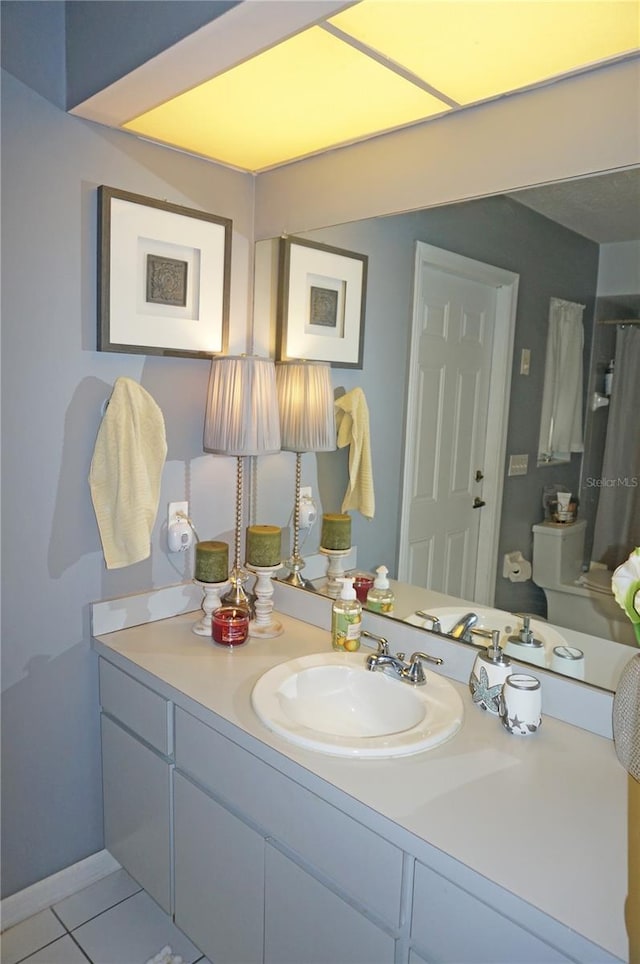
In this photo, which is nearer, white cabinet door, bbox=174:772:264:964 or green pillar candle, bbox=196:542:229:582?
white cabinet door, bbox=174:772:264:964

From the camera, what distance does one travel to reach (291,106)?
5.21ft

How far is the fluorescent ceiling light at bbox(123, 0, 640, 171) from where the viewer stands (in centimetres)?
118

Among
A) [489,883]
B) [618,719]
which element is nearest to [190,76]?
[618,719]

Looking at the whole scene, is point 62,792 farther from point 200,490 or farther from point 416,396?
point 416,396

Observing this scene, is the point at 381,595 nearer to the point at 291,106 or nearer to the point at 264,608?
the point at 264,608

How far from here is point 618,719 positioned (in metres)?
1.01

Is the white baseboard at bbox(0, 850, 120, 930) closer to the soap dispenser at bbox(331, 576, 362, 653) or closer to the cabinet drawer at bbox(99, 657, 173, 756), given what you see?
the cabinet drawer at bbox(99, 657, 173, 756)

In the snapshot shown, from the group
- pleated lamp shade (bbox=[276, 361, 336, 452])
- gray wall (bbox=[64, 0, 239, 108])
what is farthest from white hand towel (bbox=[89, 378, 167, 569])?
gray wall (bbox=[64, 0, 239, 108])

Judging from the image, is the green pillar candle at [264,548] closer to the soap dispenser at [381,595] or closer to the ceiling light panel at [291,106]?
the soap dispenser at [381,595]

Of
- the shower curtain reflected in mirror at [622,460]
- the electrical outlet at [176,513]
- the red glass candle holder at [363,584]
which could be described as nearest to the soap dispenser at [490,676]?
the shower curtain reflected in mirror at [622,460]

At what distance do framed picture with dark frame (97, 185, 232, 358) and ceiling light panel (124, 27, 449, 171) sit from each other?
20 centimetres

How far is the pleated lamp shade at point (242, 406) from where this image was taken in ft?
6.07

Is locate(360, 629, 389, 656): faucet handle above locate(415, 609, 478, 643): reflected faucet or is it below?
below

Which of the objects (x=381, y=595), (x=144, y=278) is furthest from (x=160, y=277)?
(x=381, y=595)
